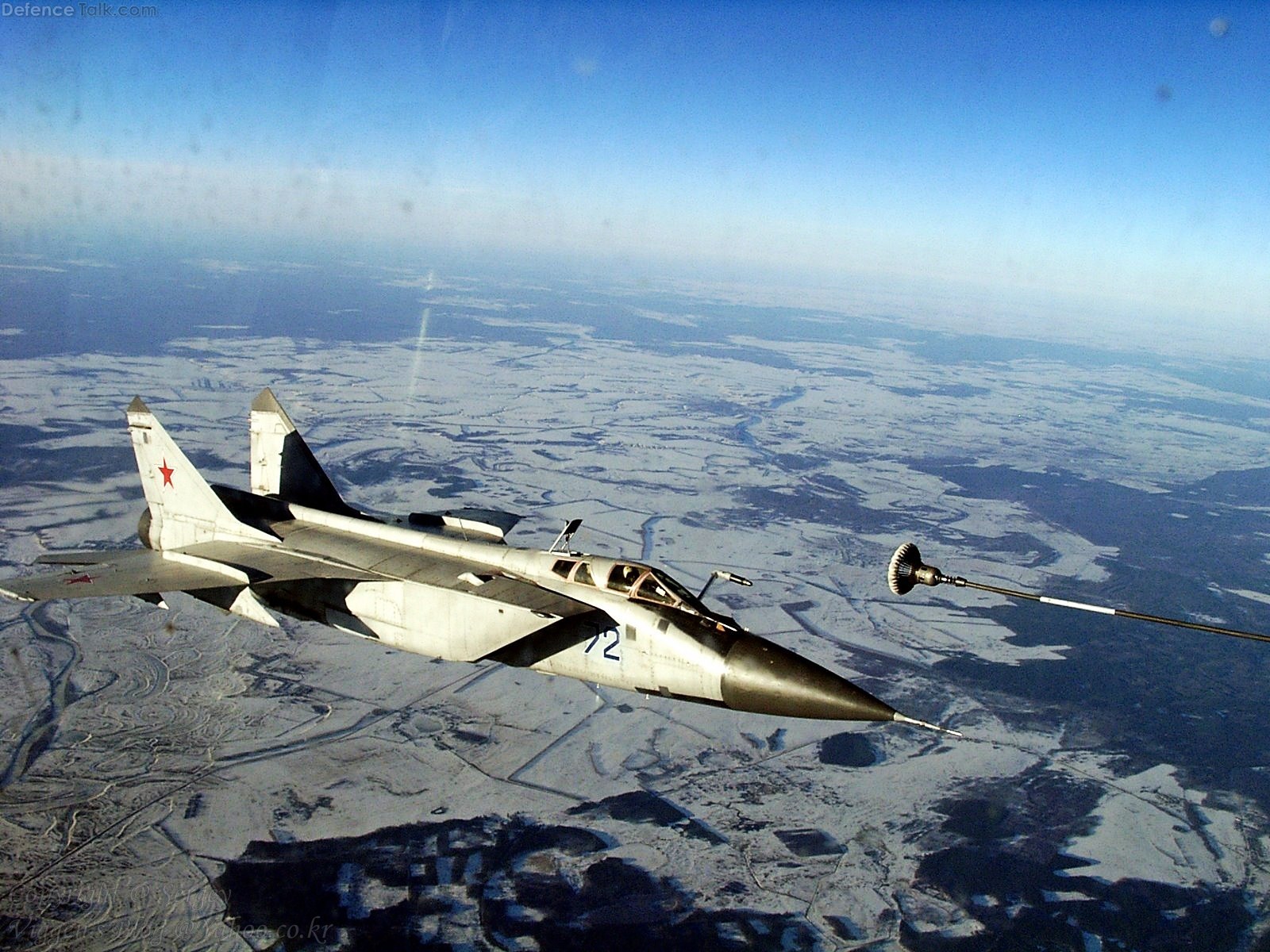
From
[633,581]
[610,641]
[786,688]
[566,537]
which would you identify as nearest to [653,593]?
[633,581]

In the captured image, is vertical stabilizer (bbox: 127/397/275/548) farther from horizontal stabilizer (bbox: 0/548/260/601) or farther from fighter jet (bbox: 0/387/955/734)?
horizontal stabilizer (bbox: 0/548/260/601)

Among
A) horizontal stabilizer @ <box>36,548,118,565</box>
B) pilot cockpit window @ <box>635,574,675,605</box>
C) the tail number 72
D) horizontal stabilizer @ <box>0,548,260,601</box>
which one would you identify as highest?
pilot cockpit window @ <box>635,574,675,605</box>

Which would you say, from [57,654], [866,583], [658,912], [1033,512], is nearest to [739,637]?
[658,912]

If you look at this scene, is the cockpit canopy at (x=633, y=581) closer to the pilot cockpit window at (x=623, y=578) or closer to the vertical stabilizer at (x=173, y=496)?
the pilot cockpit window at (x=623, y=578)

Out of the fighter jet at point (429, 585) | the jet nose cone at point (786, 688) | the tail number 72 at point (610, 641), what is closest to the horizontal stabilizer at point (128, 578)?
the fighter jet at point (429, 585)

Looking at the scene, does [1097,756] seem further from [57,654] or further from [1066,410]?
[1066,410]

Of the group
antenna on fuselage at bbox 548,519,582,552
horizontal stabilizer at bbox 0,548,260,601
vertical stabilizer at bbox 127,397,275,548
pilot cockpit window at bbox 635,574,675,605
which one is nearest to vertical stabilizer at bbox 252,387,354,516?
vertical stabilizer at bbox 127,397,275,548

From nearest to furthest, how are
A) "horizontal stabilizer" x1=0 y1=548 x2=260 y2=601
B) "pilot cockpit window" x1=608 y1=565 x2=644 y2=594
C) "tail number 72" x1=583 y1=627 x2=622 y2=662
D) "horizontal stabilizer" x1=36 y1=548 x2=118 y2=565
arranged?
"tail number 72" x1=583 y1=627 x2=622 y2=662
"pilot cockpit window" x1=608 y1=565 x2=644 y2=594
"horizontal stabilizer" x1=0 y1=548 x2=260 y2=601
"horizontal stabilizer" x1=36 y1=548 x2=118 y2=565
